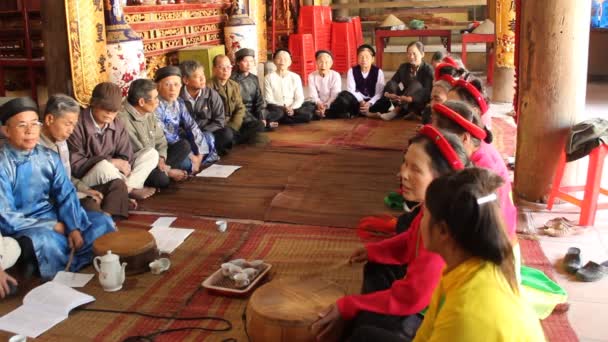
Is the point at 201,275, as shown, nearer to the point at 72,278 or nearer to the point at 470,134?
the point at 72,278

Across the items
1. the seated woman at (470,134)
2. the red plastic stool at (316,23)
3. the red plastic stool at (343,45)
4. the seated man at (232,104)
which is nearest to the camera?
the seated woman at (470,134)

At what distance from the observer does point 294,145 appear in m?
5.81

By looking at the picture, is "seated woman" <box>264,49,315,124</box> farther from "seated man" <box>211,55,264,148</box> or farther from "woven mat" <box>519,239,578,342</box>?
"woven mat" <box>519,239,578,342</box>

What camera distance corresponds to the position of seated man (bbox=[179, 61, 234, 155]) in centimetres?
521

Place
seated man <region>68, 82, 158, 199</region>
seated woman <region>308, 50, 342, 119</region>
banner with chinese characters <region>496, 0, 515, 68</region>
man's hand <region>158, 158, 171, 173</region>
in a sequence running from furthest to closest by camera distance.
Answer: banner with chinese characters <region>496, 0, 515, 68</region> < seated woman <region>308, 50, 342, 119</region> < man's hand <region>158, 158, 171, 173</region> < seated man <region>68, 82, 158, 199</region>

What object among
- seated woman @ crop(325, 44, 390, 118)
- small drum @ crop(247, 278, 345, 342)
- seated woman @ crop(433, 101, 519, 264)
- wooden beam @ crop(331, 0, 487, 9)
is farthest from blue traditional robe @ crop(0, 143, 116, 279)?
wooden beam @ crop(331, 0, 487, 9)

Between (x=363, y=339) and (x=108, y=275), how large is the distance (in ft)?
4.84

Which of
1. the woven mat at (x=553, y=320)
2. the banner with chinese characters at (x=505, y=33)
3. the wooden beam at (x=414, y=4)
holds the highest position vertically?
the wooden beam at (x=414, y=4)

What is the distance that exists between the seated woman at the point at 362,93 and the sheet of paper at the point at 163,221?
11.5 feet

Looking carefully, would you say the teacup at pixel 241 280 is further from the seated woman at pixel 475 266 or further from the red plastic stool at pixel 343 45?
the red plastic stool at pixel 343 45

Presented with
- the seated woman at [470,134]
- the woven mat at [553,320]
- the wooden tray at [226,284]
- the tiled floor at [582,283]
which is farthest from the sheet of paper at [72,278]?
the tiled floor at [582,283]

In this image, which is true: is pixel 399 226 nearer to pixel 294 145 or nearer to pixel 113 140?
pixel 113 140

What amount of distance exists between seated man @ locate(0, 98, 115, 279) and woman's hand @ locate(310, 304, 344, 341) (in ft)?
5.46

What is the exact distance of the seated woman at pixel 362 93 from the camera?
277 inches
